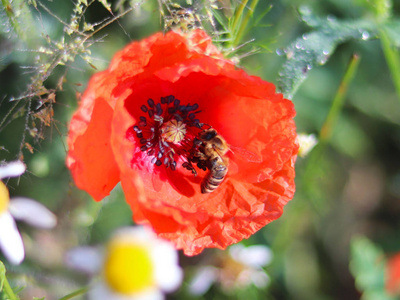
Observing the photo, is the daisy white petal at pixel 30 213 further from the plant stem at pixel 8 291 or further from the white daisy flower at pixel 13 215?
the plant stem at pixel 8 291

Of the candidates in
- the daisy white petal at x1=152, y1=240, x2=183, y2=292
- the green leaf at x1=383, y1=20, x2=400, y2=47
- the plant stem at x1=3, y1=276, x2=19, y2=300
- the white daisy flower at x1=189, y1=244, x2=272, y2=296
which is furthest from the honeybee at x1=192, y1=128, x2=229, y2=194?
the green leaf at x1=383, y1=20, x2=400, y2=47

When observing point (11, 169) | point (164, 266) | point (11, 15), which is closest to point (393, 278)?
point (164, 266)

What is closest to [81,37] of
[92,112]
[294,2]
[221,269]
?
[92,112]

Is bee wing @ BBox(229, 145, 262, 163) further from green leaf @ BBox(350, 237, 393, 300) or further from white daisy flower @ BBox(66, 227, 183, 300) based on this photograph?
green leaf @ BBox(350, 237, 393, 300)

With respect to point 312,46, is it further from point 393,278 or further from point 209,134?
point 393,278

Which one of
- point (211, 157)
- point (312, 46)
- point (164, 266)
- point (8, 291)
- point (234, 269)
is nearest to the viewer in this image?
point (8, 291)

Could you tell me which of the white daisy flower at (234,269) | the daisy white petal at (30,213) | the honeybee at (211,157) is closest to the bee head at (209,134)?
the honeybee at (211,157)
